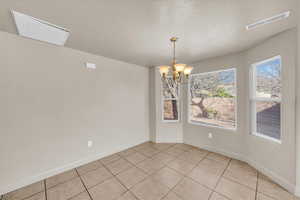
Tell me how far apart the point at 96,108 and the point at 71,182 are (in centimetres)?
141

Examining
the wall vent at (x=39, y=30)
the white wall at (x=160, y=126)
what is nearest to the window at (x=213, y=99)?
the white wall at (x=160, y=126)

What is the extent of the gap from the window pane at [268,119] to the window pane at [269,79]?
18cm

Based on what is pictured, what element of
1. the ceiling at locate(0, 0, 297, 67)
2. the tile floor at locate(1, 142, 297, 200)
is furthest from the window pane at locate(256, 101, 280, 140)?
the ceiling at locate(0, 0, 297, 67)

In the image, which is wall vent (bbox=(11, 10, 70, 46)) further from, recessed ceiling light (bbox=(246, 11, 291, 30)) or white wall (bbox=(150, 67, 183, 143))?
recessed ceiling light (bbox=(246, 11, 291, 30))

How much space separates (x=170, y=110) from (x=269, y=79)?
231cm

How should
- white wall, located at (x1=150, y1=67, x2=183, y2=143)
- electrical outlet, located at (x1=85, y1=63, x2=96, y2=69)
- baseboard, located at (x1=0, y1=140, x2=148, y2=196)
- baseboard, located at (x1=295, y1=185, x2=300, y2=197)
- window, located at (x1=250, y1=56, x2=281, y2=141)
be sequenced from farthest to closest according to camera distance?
white wall, located at (x1=150, y1=67, x2=183, y2=143), electrical outlet, located at (x1=85, y1=63, x2=96, y2=69), window, located at (x1=250, y1=56, x2=281, y2=141), baseboard, located at (x1=0, y1=140, x2=148, y2=196), baseboard, located at (x1=295, y1=185, x2=300, y2=197)

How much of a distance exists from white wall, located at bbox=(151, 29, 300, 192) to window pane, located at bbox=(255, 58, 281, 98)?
0.51ft

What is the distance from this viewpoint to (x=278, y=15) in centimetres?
140

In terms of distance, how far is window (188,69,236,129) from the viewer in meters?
2.77

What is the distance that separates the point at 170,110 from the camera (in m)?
3.68

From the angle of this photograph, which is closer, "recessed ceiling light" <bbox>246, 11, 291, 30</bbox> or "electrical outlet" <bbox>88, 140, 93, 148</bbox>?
"recessed ceiling light" <bbox>246, 11, 291, 30</bbox>

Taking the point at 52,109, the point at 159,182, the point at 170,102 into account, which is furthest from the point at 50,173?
the point at 170,102

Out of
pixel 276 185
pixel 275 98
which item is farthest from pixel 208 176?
pixel 275 98

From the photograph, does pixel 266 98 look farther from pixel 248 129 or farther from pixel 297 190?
pixel 297 190
